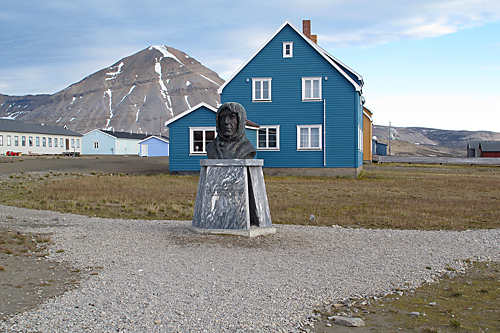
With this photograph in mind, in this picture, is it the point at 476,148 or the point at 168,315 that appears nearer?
the point at 168,315

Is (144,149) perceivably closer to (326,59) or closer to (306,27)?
(306,27)

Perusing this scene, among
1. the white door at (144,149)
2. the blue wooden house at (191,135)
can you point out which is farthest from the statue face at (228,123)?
the white door at (144,149)

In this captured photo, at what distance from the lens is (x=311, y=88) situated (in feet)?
91.5

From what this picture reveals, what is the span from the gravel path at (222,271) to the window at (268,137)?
18006 mm

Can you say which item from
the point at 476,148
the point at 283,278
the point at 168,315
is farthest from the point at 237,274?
the point at 476,148

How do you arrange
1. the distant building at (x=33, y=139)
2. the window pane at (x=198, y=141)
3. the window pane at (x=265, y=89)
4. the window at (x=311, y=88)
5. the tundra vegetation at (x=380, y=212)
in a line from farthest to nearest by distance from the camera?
the distant building at (x=33, y=139) < the window pane at (x=265, y=89) < the window at (x=311, y=88) < the window pane at (x=198, y=141) < the tundra vegetation at (x=380, y=212)

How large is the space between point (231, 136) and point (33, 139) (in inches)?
2779

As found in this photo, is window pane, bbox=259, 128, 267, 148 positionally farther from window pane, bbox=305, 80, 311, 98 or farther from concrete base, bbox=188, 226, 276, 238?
concrete base, bbox=188, 226, 276, 238

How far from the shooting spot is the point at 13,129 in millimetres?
68625

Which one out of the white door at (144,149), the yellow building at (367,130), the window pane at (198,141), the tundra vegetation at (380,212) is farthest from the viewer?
the white door at (144,149)

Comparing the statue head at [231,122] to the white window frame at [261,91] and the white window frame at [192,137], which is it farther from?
the white window frame at [261,91]

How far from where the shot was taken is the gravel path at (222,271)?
187 inches

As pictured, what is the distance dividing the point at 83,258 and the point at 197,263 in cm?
182

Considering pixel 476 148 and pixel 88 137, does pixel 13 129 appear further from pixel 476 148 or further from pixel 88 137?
pixel 476 148
